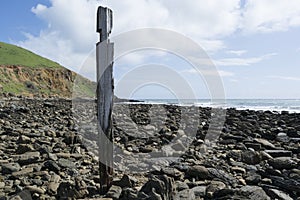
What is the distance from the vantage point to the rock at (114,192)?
4723 mm

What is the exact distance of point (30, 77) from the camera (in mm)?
72625

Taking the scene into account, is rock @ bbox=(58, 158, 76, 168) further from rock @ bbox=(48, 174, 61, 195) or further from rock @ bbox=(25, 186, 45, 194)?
rock @ bbox=(25, 186, 45, 194)

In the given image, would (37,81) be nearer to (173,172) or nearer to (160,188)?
(173,172)

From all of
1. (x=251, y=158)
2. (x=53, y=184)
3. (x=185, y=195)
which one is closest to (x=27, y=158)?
(x=53, y=184)

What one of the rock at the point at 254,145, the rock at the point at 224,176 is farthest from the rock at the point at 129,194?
the rock at the point at 254,145

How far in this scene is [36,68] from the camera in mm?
79750

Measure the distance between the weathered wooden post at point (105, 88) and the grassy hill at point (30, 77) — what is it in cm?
5195

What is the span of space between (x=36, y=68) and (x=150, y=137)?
75473 millimetres

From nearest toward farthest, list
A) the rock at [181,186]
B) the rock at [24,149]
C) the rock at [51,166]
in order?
the rock at [181,186]
the rock at [51,166]
the rock at [24,149]

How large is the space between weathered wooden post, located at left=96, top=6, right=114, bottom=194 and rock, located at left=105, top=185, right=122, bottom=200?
18 cm

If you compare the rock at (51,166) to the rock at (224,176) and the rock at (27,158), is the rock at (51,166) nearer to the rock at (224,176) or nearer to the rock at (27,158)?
the rock at (27,158)

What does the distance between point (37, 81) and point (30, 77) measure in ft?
6.20

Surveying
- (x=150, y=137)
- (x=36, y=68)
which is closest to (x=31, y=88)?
(x=36, y=68)

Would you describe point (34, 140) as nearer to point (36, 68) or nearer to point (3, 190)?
point (3, 190)
